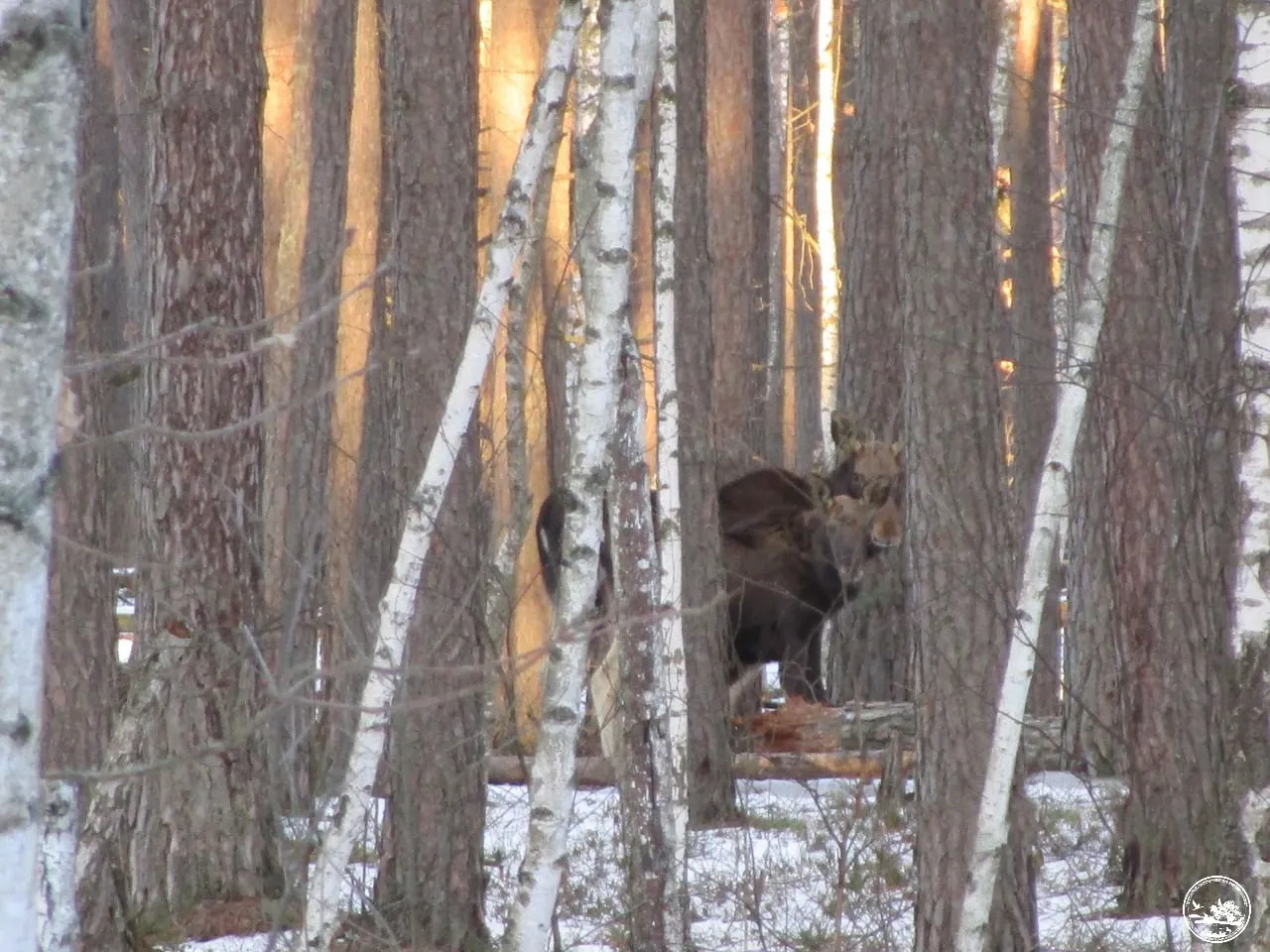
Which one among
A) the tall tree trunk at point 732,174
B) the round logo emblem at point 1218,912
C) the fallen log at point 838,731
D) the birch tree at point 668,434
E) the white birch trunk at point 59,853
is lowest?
the fallen log at point 838,731

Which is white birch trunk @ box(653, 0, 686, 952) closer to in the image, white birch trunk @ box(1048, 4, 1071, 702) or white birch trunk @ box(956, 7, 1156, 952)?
white birch trunk @ box(956, 7, 1156, 952)

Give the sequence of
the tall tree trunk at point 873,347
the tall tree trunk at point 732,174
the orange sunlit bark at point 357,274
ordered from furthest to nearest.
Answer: the tall tree trunk at point 732,174 < the orange sunlit bark at point 357,274 < the tall tree trunk at point 873,347

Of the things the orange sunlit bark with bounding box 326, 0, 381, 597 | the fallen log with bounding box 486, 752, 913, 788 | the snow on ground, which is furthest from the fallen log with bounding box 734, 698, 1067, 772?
the orange sunlit bark with bounding box 326, 0, 381, 597

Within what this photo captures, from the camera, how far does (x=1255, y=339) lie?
4.73 meters

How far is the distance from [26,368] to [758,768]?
337 inches

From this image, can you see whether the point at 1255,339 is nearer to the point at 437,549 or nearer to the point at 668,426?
the point at 668,426

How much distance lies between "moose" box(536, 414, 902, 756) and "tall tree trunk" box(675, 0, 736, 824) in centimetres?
202

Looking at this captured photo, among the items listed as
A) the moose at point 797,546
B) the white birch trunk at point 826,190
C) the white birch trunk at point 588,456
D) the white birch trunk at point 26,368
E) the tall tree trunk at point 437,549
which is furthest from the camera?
the white birch trunk at point 826,190

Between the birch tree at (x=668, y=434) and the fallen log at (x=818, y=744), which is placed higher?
the birch tree at (x=668, y=434)

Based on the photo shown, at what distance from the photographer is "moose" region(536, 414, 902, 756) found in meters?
11.1

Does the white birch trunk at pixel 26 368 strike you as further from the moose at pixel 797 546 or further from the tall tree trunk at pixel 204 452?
the moose at pixel 797 546

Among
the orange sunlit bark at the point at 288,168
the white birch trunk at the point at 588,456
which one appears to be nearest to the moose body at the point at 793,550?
the orange sunlit bark at the point at 288,168

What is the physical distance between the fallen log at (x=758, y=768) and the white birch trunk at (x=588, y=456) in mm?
4411

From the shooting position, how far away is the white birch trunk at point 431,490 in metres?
5.17
